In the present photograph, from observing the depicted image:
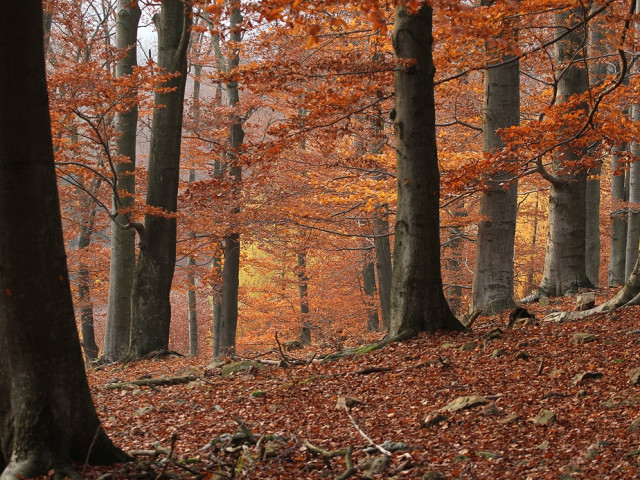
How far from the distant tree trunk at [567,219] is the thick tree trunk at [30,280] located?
959cm

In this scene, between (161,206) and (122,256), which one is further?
(122,256)

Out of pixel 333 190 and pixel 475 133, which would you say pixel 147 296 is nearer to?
pixel 333 190

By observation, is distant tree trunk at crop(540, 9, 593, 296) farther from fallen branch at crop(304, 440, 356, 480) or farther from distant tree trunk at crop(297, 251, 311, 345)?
distant tree trunk at crop(297, 251, 311, 345)

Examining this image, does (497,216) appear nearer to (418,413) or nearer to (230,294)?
(418,413)

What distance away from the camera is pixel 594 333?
7.01 metres

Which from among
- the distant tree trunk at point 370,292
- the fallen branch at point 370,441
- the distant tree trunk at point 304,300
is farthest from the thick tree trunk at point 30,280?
the distant tree trunk at point 304,300

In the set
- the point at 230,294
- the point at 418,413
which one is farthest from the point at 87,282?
the point at 418,413

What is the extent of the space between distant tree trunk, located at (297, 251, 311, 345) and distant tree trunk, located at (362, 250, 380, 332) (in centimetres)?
201

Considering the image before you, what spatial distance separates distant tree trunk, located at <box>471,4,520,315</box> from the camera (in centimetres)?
1037

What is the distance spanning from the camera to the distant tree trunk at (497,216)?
408 inches

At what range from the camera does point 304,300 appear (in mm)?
21578

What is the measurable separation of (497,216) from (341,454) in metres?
6.87

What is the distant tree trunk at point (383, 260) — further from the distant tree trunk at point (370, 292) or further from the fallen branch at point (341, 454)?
the fallen branch at point (341, 454)

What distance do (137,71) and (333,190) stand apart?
5.50m
